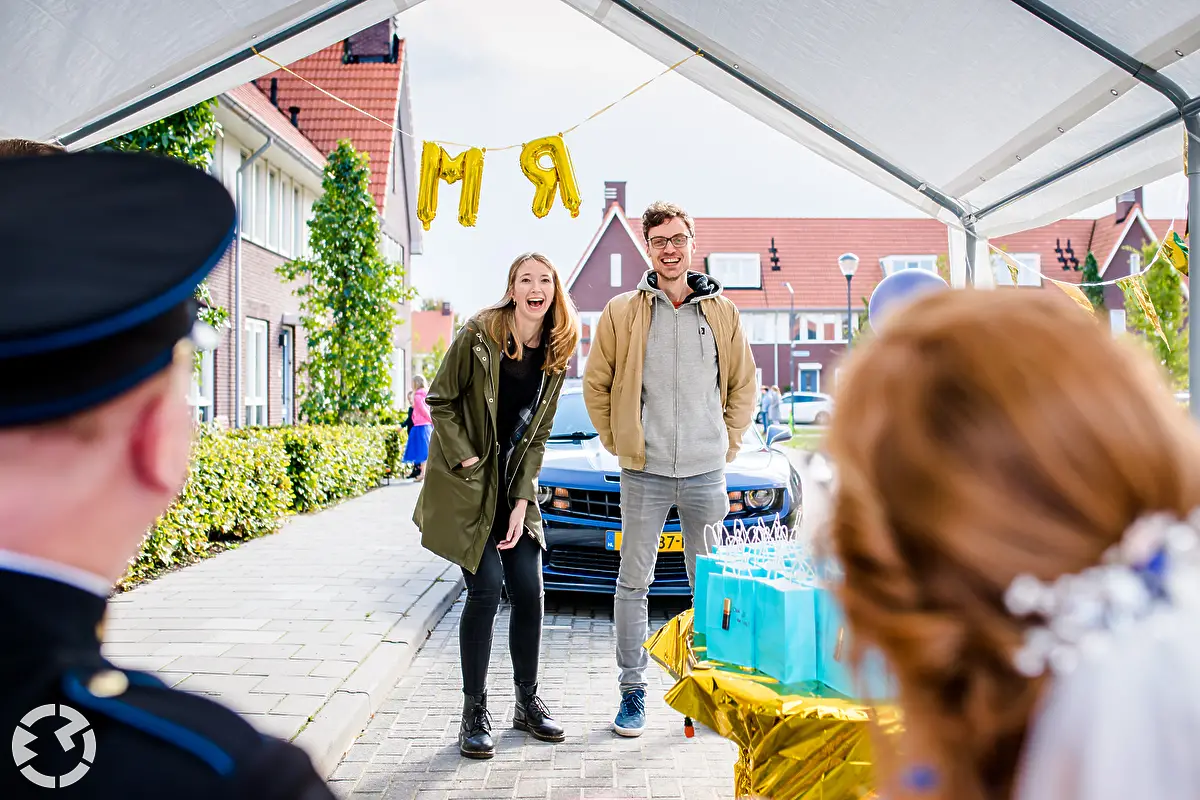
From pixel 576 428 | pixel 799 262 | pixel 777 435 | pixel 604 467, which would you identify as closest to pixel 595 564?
pixel 604 467

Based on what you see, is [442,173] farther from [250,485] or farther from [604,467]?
[250,485]

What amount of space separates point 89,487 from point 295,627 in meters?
5.61

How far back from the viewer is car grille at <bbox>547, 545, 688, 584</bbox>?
675 centimetres

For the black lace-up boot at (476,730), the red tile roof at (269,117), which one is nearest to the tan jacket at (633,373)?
the black lace-up boot at (476,730)

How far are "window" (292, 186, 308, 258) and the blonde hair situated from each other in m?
19.7

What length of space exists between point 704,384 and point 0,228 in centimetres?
388

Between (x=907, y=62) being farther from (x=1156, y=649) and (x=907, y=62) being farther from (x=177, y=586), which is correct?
(x=177, y=586)

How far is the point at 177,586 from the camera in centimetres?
737

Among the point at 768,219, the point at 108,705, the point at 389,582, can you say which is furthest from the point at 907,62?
the point at 768,219

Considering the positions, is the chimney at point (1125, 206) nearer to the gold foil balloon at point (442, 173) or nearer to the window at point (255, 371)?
the window at point (255, 371)

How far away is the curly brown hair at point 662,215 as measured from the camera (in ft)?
15.0

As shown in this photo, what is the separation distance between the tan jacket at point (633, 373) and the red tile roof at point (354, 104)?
21766mm

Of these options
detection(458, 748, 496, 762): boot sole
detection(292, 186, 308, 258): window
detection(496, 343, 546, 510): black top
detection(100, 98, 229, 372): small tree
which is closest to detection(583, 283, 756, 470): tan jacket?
detection(496, 343, 546, 510): black top

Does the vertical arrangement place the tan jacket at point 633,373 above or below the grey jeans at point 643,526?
above
